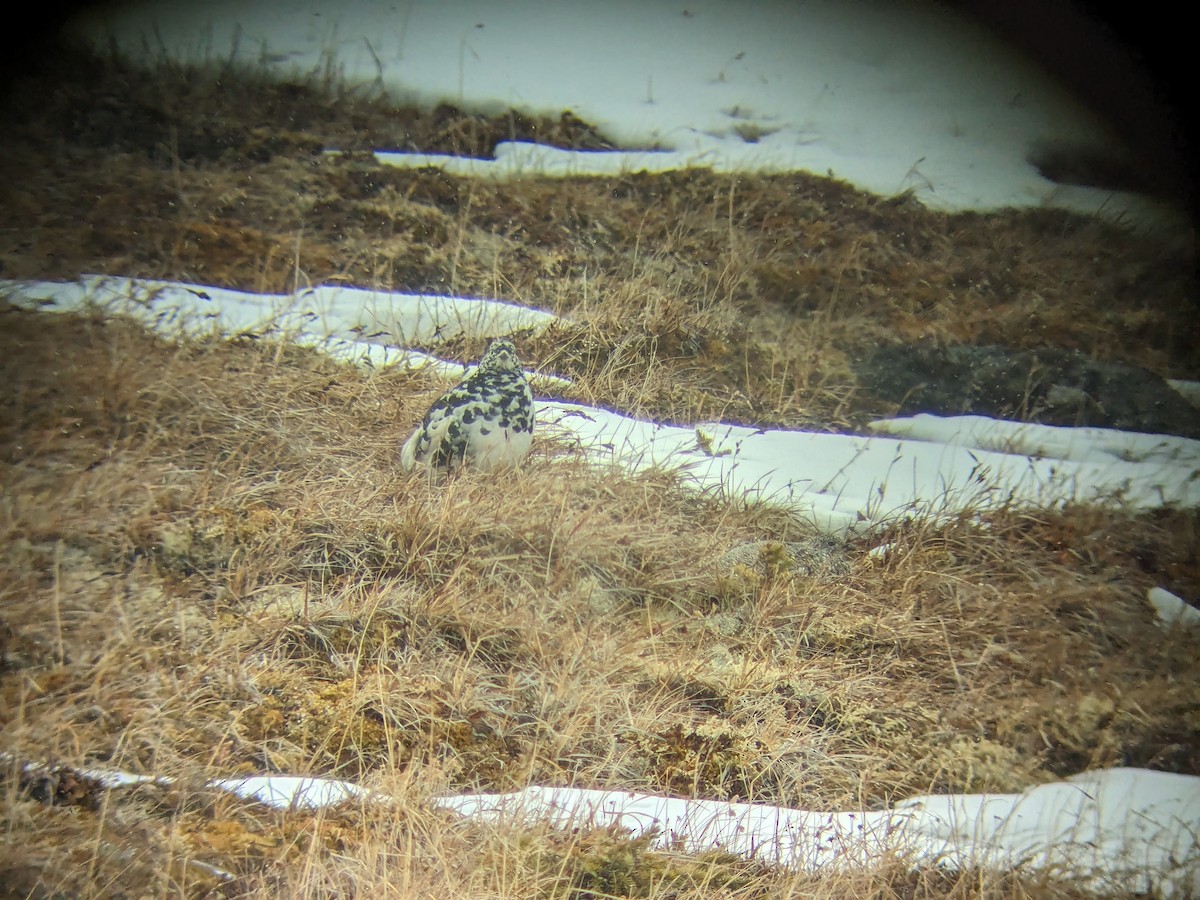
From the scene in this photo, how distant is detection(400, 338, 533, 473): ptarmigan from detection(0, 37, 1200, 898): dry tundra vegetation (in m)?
0.08

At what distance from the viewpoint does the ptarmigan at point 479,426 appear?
6.19ft

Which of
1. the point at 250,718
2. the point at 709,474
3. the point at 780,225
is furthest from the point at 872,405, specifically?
the point at 250,718

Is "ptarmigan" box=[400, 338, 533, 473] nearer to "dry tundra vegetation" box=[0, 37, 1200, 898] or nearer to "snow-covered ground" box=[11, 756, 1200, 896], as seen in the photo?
"dry tundra vegetation" box=[0, 37, 1200, 898]

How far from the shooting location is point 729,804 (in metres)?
1.35

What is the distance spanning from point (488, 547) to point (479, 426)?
0.33 metres

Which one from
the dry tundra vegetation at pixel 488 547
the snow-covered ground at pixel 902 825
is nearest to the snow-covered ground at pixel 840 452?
the dry tundra vegetation at pixel 488 547

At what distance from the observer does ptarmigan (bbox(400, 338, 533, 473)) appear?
6.19 ft

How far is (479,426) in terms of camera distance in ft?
6.24

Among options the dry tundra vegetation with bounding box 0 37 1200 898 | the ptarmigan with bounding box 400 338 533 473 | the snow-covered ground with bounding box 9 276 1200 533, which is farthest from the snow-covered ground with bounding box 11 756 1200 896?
the ptarmigan with bounding box 400 338 533 473

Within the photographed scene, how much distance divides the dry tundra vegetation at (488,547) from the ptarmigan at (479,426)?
80mm

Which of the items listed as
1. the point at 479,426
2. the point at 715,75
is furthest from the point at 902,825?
the point at 715,75

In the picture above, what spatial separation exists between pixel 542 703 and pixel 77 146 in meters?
2.17

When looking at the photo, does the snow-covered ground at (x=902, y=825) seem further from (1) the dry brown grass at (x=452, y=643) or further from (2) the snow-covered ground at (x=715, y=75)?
(2) the snow-covered ground at (x=715, y=75)

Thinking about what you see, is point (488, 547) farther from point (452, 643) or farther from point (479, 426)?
point (479, 426)
